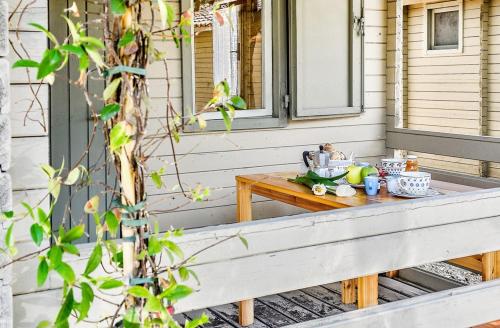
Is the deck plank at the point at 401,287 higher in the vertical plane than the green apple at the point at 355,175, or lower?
lower

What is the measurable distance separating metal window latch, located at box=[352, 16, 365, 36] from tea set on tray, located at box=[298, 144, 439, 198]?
52.1 inches

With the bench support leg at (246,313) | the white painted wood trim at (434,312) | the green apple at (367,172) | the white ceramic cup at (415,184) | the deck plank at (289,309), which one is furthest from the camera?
the deck plank at (289,309)

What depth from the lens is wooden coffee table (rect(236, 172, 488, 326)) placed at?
3021 mm

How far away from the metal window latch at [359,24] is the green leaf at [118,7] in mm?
3705

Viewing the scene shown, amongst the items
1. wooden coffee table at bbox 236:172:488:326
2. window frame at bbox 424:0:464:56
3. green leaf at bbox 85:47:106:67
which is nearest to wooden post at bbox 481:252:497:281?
wooden coffee table at bbox 236:172:488:326

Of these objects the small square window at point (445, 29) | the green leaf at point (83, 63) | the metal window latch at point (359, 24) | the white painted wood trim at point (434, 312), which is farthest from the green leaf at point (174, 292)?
the small square window at point (445, 29)

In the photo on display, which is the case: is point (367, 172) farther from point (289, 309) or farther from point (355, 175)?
point (289, 309)

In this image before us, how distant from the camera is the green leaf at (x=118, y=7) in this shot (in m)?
1.14

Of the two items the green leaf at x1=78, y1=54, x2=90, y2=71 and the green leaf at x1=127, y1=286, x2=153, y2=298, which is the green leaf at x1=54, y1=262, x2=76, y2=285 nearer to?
the green leaf at x1=127, y1=286, x2=153, y2=298

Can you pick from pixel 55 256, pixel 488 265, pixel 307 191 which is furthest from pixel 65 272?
pixel 488 265

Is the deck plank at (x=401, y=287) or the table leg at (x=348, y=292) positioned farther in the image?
the deck plank at (x=401, y=287)

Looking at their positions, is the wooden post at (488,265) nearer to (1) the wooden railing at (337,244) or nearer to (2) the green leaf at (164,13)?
(1) the wooden railing at (337,244)

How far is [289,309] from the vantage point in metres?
4.04

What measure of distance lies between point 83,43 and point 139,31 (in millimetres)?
134
